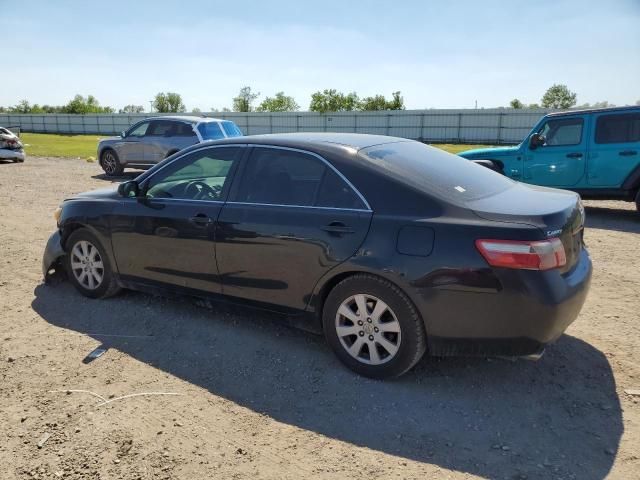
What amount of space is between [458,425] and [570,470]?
0.62 meters

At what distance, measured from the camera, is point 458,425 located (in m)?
3.05

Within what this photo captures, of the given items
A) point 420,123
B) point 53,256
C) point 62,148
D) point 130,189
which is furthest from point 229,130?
point 420,123

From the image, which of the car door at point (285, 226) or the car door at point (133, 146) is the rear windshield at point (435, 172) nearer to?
the car door at point (285, 226)

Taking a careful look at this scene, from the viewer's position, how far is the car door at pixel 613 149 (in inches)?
354

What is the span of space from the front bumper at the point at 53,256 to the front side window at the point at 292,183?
228 cm

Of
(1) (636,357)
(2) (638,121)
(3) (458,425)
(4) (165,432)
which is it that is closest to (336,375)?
(3) (458,425)

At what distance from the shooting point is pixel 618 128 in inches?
360

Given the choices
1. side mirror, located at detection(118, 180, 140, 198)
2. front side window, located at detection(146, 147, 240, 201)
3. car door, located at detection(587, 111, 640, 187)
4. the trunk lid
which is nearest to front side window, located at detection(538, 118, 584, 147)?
car door, located at detection(587, 111, 640, 187)

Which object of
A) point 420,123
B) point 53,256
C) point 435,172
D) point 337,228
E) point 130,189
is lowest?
point 53,256

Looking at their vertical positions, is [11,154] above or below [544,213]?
below

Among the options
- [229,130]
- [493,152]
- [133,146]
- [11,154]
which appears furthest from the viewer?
[11,154]

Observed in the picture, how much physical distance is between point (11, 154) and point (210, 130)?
9.19 m

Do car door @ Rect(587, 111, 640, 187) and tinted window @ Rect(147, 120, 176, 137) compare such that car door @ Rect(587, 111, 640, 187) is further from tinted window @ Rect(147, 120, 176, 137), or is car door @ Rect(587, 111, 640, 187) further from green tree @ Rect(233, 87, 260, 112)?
green tree @ Rect(233, 87, 260, 112)

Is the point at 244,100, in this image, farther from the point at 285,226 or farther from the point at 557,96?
the point at 285,226
